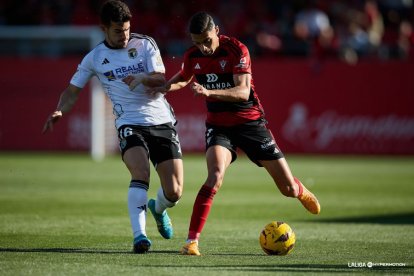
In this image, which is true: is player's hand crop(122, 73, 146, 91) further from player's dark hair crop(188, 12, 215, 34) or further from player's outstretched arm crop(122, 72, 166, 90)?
player's dark hair crop(188, 12, 215, 34)

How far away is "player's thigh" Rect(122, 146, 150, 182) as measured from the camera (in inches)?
375

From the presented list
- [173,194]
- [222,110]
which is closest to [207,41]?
[222,110]

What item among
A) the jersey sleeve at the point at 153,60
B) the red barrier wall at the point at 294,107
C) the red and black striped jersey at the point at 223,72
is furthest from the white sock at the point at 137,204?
the red barrier wall at the point at 294,107

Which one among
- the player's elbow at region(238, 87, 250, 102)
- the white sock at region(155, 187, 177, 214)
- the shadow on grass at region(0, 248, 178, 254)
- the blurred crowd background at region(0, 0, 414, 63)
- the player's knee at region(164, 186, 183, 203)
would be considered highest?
the player's elbow at region(238, 87, 250, 102)

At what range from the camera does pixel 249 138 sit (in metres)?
10.0

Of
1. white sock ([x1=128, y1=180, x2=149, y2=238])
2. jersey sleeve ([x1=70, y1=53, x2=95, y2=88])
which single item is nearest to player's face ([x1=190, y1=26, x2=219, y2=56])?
jersey sleeve ([x1=70, y1=53, x2=95, y2=88])

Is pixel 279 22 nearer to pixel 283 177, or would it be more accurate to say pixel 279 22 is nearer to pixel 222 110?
pixel 283 177

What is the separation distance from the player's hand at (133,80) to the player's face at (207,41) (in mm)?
668

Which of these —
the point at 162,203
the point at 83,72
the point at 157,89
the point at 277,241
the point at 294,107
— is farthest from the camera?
the point at 294,107

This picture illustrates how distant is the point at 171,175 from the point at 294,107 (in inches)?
724

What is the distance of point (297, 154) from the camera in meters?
27.9

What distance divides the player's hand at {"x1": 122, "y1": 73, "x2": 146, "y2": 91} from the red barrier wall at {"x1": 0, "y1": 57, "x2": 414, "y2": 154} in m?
17.5

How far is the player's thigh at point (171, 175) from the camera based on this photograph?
9.88m

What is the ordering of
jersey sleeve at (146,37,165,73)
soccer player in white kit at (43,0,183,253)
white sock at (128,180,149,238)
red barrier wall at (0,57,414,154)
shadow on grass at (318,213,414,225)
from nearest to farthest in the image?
white sock at (128,180,149,238), soccer player in white kit at (43,0,183,253), jersey sleeve at (146,37,165,73), shadow on grass at (318,213,414,225), red barrier wall at (0,57,414,154)
